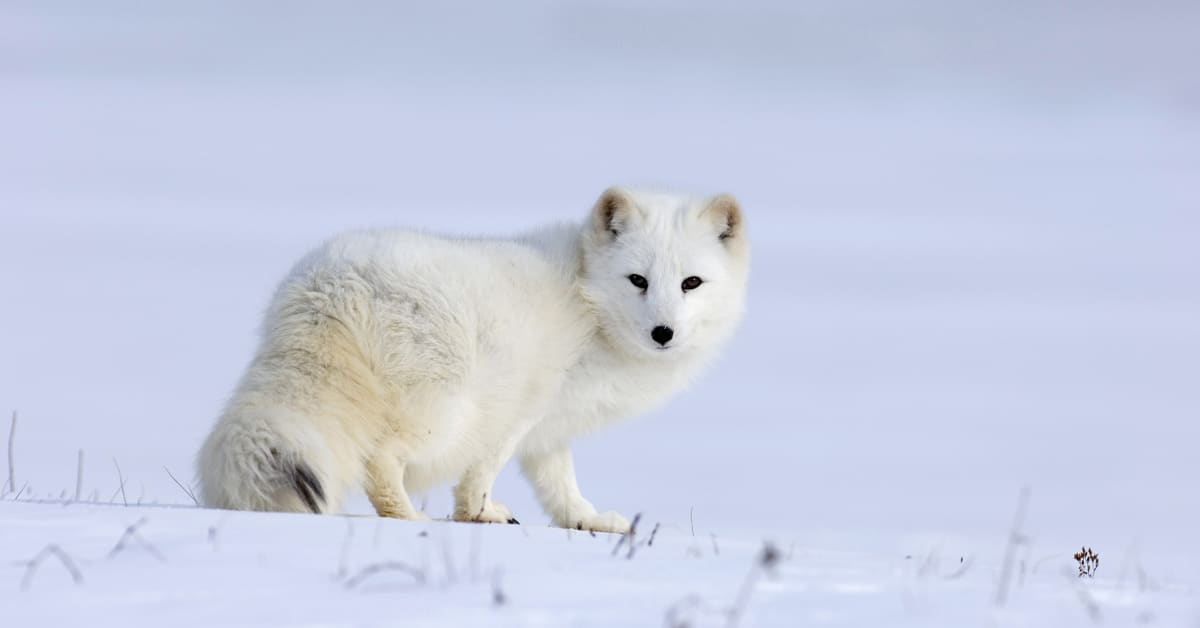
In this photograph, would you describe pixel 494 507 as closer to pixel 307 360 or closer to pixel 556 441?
pixel 556 441

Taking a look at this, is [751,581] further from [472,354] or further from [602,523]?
[602,523]

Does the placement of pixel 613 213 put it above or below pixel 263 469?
above

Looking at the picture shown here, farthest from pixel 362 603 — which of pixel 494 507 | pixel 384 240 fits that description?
pixel 494 507

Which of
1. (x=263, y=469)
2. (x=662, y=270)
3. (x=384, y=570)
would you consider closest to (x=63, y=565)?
(x=384, y=570)

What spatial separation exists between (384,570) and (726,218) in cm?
425

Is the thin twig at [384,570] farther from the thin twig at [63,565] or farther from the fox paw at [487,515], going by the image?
the fox paw at [487,515]

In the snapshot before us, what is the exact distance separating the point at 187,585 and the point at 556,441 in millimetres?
3872

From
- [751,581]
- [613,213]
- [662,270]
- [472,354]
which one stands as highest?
[613,213]

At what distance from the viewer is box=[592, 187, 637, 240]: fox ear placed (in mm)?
6848

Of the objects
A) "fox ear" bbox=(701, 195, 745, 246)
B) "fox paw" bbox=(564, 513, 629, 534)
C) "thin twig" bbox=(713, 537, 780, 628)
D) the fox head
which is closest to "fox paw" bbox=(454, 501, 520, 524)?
"fox paw" bbox=(564, 513, 629, 534)

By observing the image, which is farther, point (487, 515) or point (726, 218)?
point (726, 218)

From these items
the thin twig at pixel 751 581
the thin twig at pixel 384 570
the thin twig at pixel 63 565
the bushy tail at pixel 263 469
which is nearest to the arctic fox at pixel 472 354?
the bushy tail at pixel 263 469

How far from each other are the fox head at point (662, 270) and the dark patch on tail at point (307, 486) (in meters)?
2.13

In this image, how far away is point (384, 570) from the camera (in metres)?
3.25
